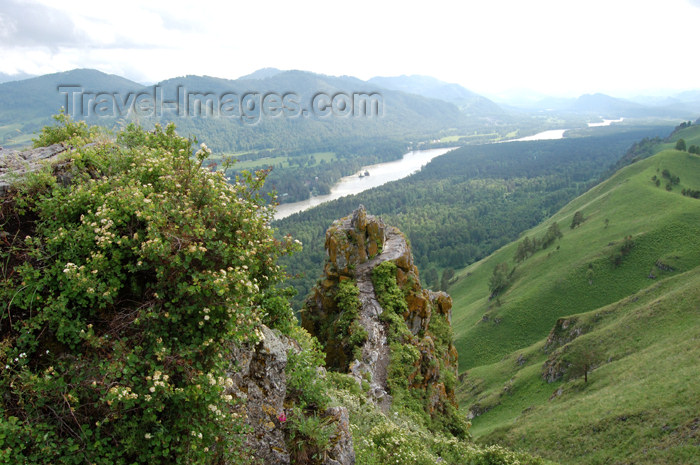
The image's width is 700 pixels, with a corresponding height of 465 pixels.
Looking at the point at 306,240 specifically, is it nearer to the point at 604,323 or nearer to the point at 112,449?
the point at 604,323

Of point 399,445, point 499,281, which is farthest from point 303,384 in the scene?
point 499,281

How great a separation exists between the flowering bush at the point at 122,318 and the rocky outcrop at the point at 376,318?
11947 mm

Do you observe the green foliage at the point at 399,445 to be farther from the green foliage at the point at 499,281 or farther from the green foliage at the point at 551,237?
the green foliage at the point at 551,237

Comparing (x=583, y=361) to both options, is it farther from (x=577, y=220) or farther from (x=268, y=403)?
(x=577, y=220)

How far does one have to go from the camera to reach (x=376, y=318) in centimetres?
2145

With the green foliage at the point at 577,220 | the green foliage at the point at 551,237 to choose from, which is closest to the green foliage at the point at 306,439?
the green foliage at the point at 551,237

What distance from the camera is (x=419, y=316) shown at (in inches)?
932

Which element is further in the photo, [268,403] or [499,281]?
[499,281]

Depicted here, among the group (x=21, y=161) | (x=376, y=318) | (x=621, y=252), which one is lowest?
(x=621, y=252)

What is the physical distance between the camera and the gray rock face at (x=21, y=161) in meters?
7.80

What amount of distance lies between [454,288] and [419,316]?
328 ft

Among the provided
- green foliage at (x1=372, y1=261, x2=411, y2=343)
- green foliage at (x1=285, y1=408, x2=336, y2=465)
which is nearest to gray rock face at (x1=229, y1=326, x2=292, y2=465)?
green foliage at (x1=285, y1=408, x2=336, y2=465)

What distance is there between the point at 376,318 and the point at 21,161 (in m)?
17.0

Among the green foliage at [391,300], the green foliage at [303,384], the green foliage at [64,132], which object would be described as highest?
the green foliage at [64,132]
